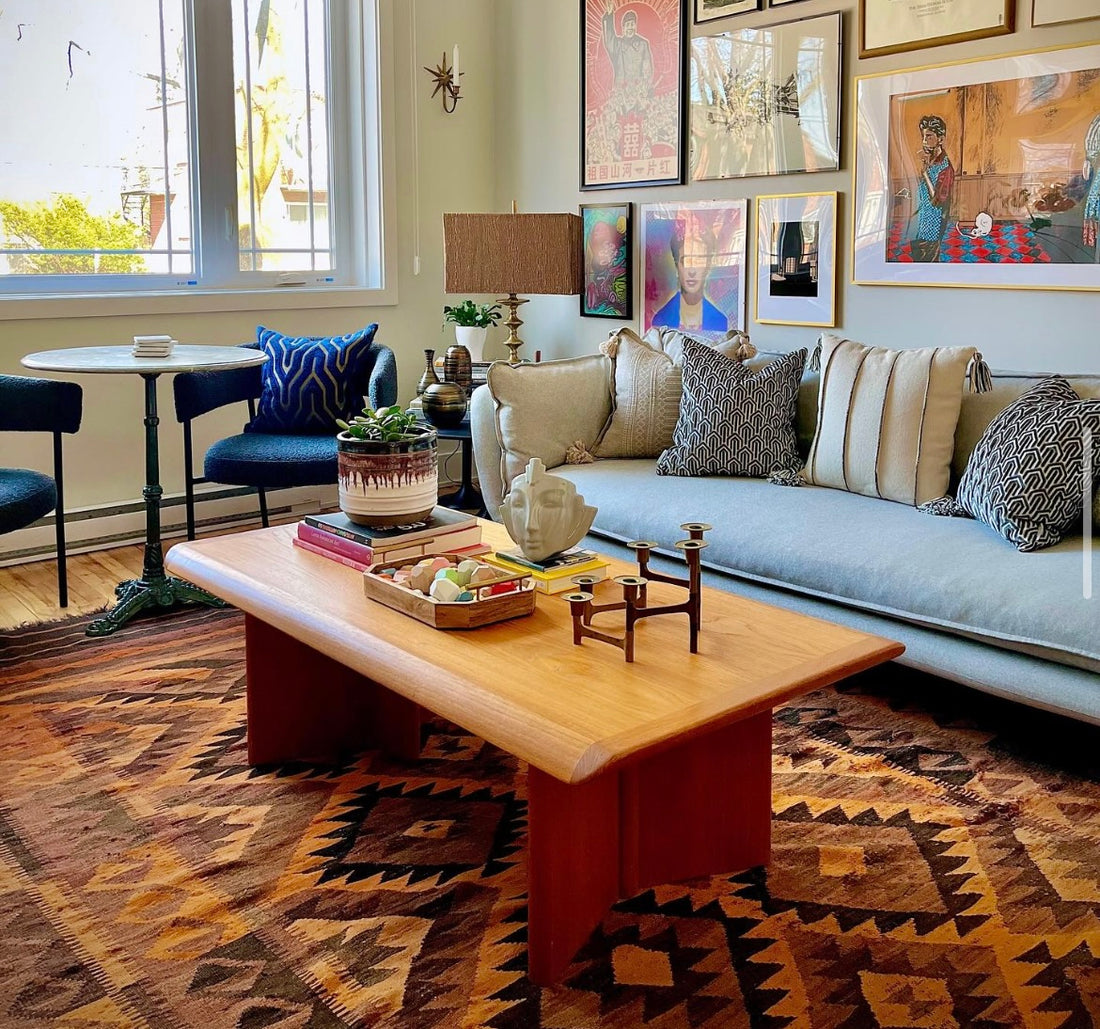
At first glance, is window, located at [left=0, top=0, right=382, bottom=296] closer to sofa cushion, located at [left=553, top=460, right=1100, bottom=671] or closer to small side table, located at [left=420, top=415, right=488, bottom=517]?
small side table, located at [left=420, top=415, right=488, bottom=517]

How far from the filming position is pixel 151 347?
11.9ft

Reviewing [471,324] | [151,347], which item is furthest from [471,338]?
[151,347]

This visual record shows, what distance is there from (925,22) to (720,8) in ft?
2.92

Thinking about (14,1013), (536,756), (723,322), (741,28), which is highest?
(741,28)

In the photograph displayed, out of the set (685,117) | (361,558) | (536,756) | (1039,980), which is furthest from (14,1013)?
(685,117)

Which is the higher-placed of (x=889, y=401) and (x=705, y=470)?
(x=889, y=401)

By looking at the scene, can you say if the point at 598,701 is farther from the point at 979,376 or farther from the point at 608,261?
the point at 608,261

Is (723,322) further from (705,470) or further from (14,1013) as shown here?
(14,1013)

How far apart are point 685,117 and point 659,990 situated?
3384 millimetres

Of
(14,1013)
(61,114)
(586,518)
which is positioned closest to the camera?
(14,1013)

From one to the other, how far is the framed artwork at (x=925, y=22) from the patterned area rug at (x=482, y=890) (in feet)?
6.27

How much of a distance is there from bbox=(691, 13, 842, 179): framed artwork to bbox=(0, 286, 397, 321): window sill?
1503 millimetres

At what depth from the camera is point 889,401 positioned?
10.5ft

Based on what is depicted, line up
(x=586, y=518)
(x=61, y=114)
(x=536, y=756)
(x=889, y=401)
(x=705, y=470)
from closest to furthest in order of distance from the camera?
(x=536, y=756)
(x=586, y=518)
(x=889, y=401)
(x=705, y=470)
(x=61, y=114)
